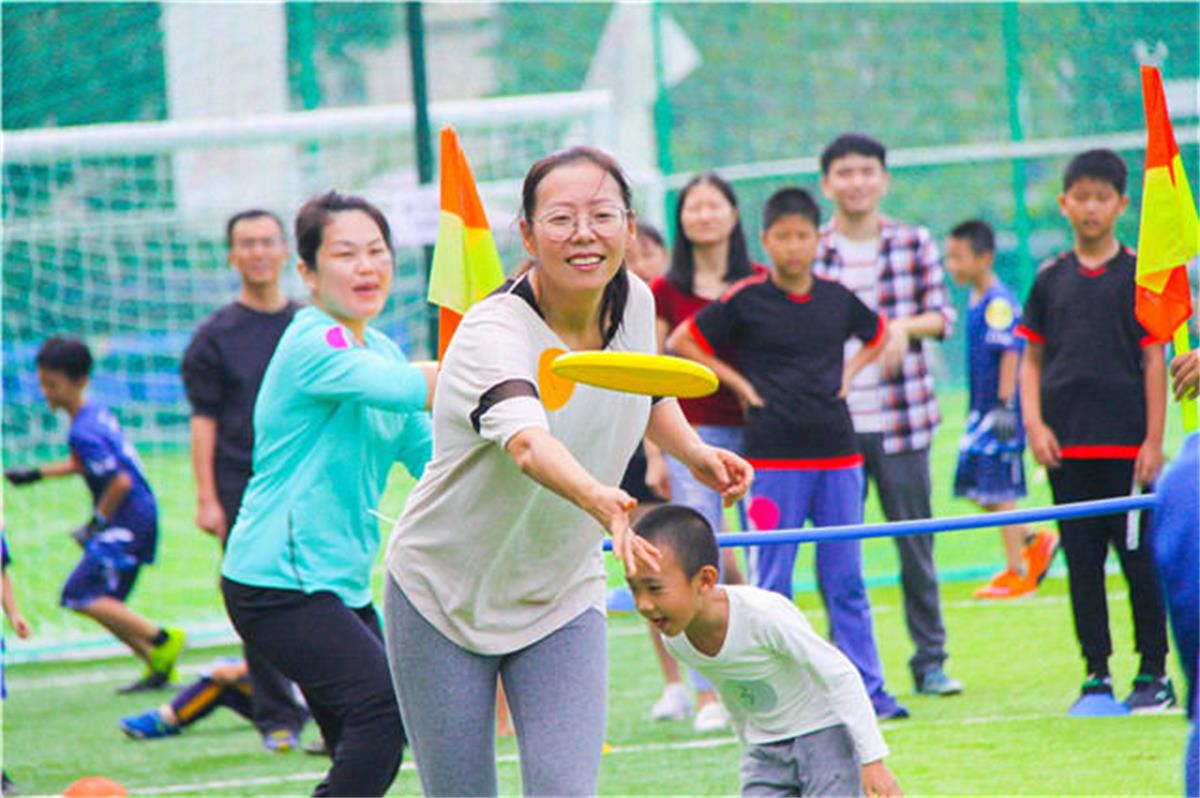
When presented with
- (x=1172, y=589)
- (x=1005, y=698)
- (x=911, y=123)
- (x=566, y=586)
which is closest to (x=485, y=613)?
(x=566, y=586)

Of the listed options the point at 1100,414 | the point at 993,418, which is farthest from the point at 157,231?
the point at 1100,414

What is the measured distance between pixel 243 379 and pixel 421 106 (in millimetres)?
1780

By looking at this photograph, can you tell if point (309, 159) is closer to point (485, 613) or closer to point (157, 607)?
point (157, 607)

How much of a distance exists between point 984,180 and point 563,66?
4006 mm

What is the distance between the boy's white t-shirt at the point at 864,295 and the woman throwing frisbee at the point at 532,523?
3.89m

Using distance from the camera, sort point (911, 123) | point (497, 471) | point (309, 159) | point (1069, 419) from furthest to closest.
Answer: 1. point (911, 123)
2. point (309, 159)
3. point (1069, 419)
4. point (497, 471)

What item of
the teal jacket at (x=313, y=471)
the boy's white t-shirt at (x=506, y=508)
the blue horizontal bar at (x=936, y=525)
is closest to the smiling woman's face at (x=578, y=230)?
the boy's white t-shirt at (x=506, y=508)

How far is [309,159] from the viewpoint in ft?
42.7

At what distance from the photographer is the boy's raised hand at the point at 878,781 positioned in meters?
4.80

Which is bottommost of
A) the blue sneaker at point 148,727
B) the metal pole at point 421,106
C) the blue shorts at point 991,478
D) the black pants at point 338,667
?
the blue sneaker at point 148,727

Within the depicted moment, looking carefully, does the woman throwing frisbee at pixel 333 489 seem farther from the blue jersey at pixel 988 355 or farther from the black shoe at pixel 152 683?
the blue jersey at pixel 988 355

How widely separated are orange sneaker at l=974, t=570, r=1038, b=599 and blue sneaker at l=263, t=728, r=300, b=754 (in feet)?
15.2

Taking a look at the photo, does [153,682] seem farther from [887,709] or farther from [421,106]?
[887,709]

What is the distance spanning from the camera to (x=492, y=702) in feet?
15.2
